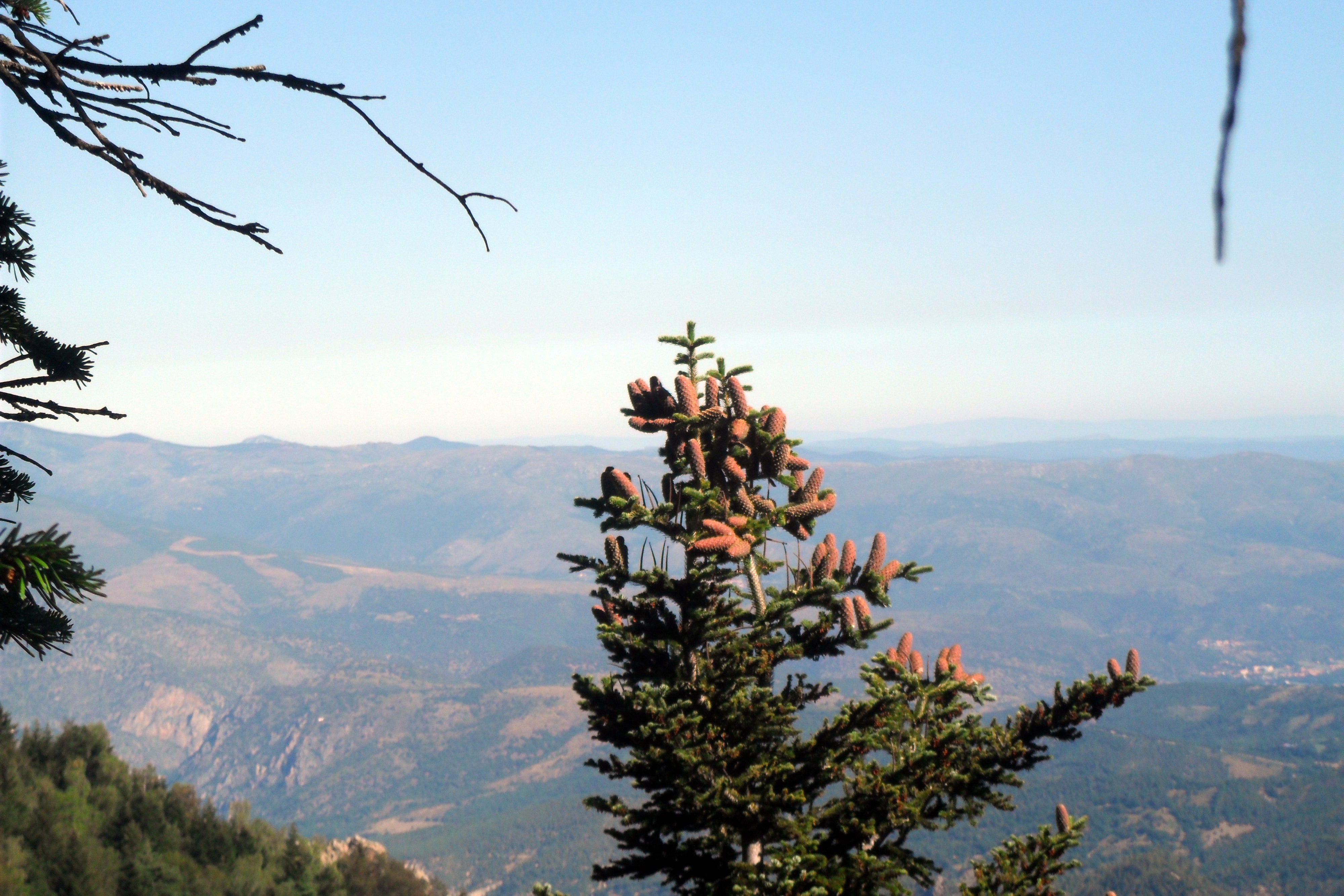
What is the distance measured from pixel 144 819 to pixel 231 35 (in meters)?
73.1

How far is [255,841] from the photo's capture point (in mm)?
76938

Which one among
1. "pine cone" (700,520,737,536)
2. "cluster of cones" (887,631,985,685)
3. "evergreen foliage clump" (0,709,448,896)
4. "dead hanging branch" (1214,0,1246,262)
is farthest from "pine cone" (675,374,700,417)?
"evergreen foliage clump" (0,709,448,896)

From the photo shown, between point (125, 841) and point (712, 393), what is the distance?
2442 inches

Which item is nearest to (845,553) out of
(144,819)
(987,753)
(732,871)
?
(987,753)

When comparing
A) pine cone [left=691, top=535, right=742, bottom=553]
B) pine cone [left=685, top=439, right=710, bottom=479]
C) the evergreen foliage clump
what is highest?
pine cone [left=685, top=439, right=710, bottom=479]

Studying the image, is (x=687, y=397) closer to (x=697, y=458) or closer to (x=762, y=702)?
(x=697, y=458)

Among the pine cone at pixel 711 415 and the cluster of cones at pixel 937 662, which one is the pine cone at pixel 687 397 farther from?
the cluster of cones at pixel 937 662

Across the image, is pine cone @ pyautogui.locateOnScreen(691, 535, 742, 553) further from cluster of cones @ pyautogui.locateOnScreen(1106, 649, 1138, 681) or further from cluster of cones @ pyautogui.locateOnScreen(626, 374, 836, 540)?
cluster of cones @ pyautogui.locateOnScreen(1106, 649, 1138, 681)

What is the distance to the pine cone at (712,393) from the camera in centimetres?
1349

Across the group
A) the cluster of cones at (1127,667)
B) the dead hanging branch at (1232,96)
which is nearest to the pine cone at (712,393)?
the cluster of cones at (1127,667)

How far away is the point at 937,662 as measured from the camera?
1345cm

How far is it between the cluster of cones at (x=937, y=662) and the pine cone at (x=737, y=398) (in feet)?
12.3

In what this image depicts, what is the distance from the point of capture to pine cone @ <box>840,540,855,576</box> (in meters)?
13.4

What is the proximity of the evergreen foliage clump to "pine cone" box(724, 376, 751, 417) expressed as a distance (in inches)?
1568
